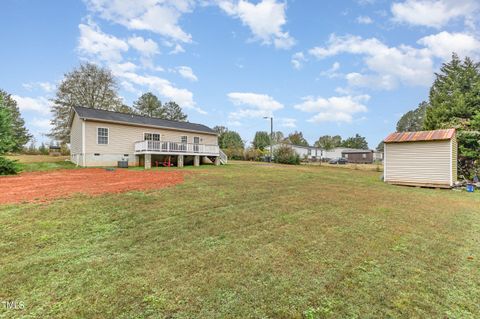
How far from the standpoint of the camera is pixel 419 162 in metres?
12.3

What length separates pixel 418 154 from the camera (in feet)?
40.6

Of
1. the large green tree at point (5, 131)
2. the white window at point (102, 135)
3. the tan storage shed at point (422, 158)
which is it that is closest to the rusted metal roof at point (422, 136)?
the tan storage shed at point (422, 158)

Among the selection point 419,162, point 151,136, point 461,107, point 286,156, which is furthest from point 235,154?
point 461,107

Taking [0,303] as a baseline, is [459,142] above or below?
above

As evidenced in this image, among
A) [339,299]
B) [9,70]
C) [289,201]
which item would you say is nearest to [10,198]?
[289,201]

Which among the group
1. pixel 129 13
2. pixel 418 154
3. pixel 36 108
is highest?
pixel 129 13

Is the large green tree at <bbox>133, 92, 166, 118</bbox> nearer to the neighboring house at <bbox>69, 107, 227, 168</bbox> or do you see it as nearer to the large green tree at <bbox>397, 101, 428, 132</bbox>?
the neighboring house at <bbox>69, 107, 227, 168</bbox>

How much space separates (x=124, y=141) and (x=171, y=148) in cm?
362

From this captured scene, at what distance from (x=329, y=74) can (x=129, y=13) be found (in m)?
14.8

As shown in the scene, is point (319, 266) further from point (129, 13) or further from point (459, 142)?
point (459, 142)

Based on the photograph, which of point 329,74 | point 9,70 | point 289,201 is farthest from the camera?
point 329,74

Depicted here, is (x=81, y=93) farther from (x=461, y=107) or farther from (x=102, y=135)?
(x=461, y=107)

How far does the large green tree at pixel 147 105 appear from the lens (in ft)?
129

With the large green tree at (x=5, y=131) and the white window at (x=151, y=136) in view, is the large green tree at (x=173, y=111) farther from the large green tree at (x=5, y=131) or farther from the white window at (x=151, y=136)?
the large green tree at (x=5, y=131)
